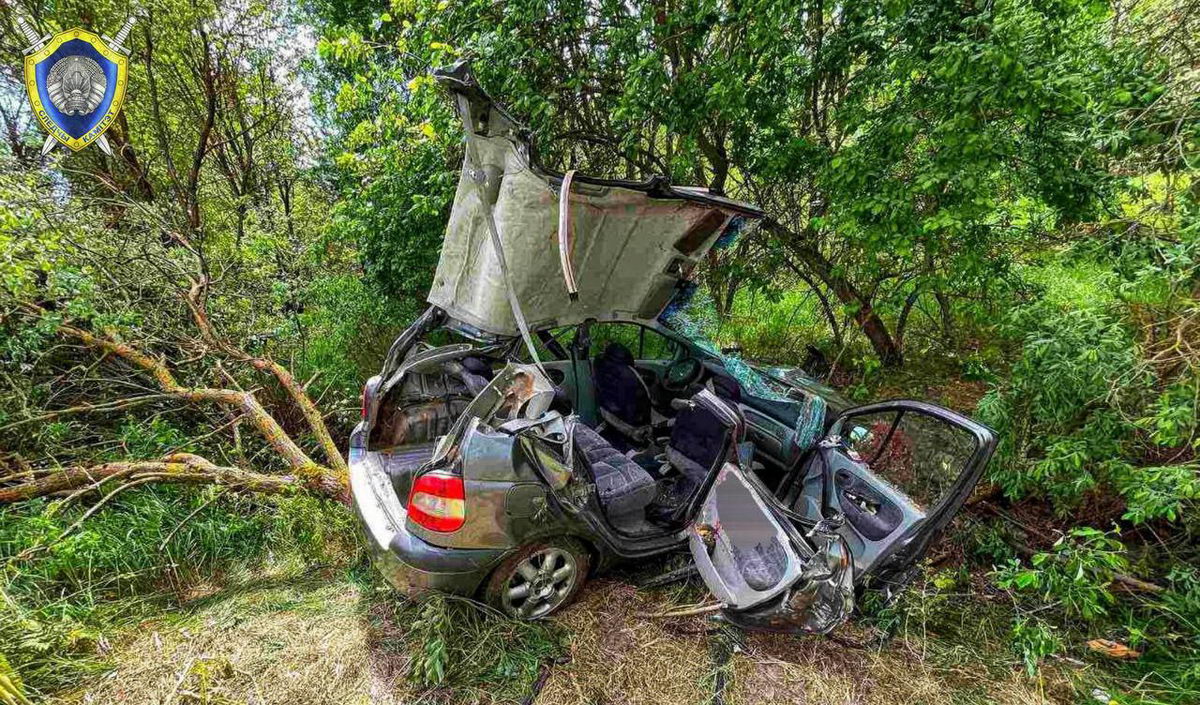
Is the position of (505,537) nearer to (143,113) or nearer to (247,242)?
(247,242)

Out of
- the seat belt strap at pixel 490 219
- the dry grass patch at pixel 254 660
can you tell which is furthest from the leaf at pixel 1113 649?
the dry grass patch at pixel 254 660

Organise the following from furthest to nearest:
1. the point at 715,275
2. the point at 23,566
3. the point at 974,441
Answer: the point at 715,275 < the point at 23,566 < the point at 974,441

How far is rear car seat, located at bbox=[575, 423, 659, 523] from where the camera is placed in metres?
2.78

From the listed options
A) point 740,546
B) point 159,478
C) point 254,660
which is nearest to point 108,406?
point 159,478

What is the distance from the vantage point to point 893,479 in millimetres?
2414

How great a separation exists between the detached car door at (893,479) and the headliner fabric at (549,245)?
1611 millimetres

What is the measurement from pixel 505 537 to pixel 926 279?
138 inches

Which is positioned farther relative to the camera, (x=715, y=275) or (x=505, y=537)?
(x=715, y=275)

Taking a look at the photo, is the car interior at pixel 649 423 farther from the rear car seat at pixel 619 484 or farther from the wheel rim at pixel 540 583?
the wheel rim at pixel 540 583

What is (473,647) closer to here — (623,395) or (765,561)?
(765,561)

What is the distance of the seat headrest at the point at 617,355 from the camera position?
387 cm

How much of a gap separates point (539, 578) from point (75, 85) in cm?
575

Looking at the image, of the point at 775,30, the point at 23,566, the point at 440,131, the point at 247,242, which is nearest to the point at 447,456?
the point at 23,566

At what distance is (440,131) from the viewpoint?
4059mm
